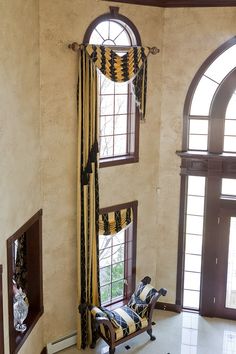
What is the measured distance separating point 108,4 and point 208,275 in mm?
5180

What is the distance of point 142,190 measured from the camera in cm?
917

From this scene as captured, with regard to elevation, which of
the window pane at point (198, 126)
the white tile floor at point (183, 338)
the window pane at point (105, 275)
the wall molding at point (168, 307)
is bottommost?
the white tile floor at point (183, 338)

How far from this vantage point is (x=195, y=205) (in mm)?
9422

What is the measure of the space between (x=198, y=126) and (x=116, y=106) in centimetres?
161

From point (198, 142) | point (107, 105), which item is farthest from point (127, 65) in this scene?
point (198, 142)

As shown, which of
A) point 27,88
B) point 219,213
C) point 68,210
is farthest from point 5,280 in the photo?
point 219,213

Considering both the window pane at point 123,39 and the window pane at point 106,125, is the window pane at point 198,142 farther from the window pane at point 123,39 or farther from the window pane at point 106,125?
the window pane at point 123,39

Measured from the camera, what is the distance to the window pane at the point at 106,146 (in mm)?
8577

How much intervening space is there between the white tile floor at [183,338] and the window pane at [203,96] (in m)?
3.89

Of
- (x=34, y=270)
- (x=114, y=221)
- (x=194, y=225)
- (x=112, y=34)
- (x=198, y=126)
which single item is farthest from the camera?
(x=194, y=225)

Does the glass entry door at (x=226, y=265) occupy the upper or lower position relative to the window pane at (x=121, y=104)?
lower

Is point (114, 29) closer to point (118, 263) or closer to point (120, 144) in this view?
point (120, 144)

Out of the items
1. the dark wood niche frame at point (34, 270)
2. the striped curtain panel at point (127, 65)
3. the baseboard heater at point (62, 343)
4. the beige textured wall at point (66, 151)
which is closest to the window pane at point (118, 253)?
the beige textured wall at point (66, 151)

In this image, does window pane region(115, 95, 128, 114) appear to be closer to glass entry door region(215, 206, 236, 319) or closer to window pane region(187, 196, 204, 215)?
window pane region(187, 196, 204, 215)
